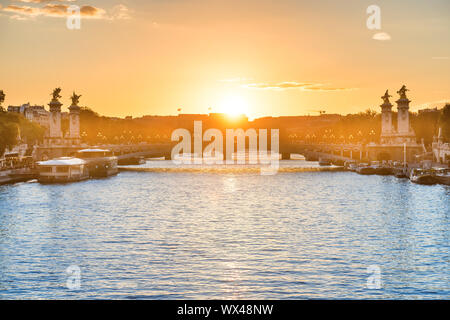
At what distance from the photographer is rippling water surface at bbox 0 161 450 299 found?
1120 inches

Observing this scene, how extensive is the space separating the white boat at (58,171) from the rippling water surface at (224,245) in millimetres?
18859

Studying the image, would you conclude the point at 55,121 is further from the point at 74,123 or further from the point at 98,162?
the point at 98,162

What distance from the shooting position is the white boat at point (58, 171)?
3863 inches

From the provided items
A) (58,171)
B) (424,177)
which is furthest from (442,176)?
(58,171)

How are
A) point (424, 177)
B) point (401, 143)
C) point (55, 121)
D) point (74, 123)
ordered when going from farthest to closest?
point (74, 123)
point (401, 143)
point (55, 121)
point (424, 177)

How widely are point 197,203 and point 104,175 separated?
5278 centimetres

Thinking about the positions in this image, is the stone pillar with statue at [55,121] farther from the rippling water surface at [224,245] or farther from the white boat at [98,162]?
the rippling water surface at [224,245]

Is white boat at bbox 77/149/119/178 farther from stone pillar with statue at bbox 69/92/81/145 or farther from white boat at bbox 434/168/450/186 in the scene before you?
white boat at bbox 434/168/450/186

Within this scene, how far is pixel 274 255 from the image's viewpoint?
120 ft

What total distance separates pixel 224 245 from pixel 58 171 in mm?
66152

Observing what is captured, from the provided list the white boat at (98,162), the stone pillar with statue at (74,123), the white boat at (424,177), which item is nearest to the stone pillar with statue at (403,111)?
the white boat at (424,177)

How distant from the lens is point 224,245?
40.5 metres

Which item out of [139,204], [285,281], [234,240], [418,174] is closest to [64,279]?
[285,281]
